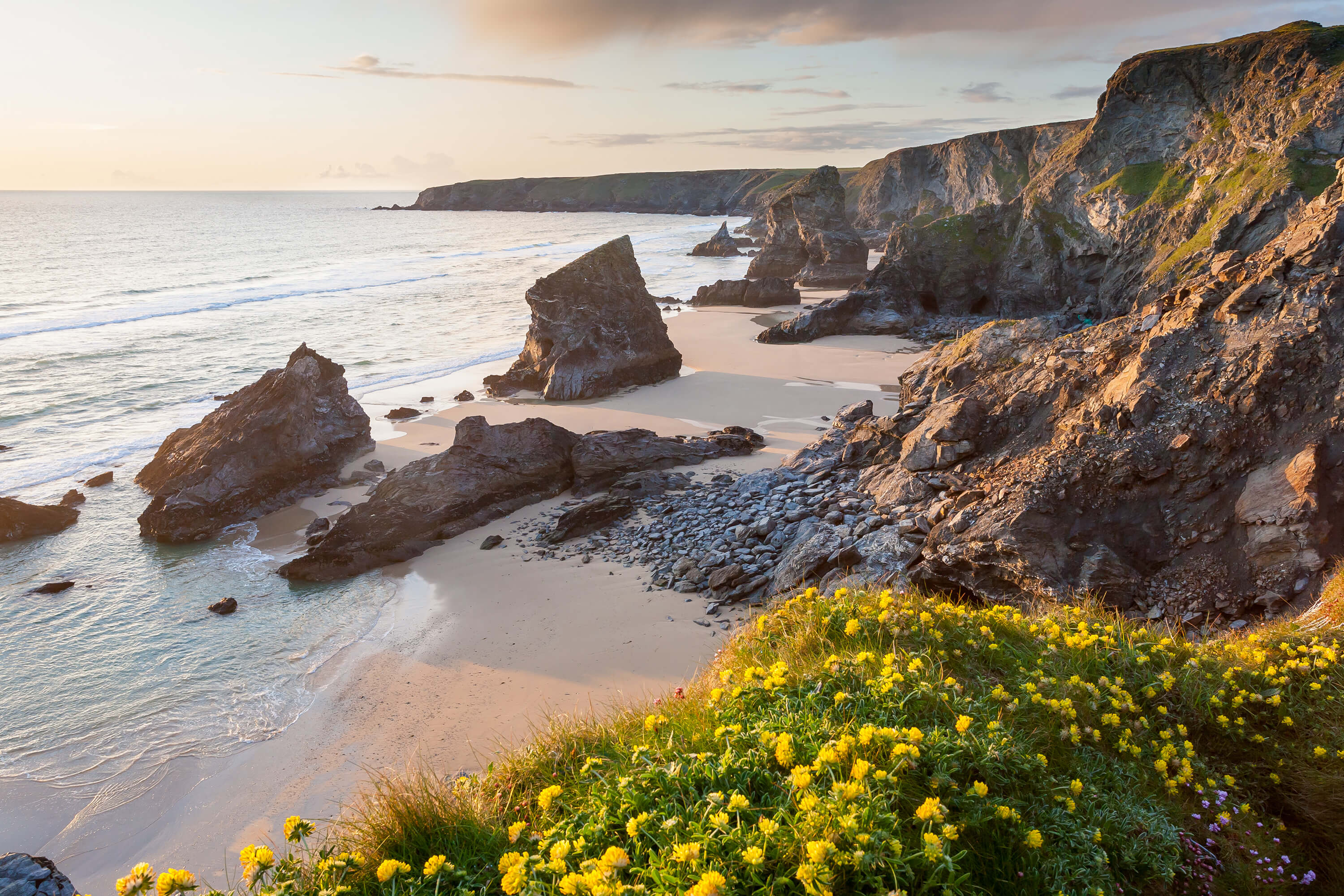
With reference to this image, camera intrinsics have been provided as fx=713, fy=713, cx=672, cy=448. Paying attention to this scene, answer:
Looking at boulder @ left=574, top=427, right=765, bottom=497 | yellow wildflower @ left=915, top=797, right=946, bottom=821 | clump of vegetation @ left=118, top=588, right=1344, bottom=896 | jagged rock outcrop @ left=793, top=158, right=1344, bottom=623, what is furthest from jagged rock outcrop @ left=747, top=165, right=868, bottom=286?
yellow wildflower @ left=915, top=797, right=946, bottom=821

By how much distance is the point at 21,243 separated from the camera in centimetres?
8925

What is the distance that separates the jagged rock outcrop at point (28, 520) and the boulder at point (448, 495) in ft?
20.5

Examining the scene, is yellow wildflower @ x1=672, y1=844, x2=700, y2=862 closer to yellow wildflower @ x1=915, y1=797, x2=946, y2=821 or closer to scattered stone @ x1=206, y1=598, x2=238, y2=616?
yellow wildflower @ x1=915, y1=797, x2=946, y2=821

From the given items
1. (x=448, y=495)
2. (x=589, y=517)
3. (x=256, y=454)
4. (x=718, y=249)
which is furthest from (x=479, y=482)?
(x=718, y=249)

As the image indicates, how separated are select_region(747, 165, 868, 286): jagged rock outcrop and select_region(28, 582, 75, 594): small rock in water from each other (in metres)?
47.2

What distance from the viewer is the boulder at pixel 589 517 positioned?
13414 millimetres

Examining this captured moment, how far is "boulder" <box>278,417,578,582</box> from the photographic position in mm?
13352

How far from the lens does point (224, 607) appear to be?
1194cm

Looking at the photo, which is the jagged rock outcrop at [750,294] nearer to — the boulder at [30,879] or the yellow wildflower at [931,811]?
the boulder at [30,879]

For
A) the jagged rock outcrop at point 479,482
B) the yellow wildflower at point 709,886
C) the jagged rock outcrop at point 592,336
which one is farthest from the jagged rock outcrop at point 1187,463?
the jagged rock outcrop at point 592,336

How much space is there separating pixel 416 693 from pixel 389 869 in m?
6.76

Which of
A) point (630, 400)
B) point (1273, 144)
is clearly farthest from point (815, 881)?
point (1273, 144)

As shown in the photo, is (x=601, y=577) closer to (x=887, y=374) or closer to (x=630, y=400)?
(x=630, y=400)

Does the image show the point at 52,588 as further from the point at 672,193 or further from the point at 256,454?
the point at 672,193
